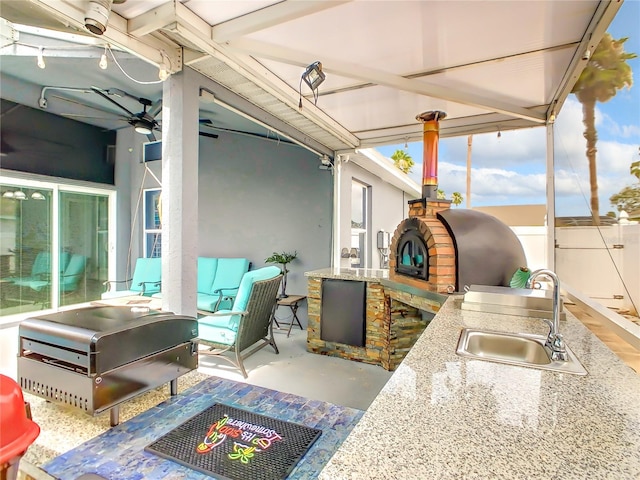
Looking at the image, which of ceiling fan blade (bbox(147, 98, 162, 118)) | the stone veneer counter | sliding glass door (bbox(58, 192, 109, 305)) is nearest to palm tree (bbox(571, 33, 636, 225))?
the stone veneer counter

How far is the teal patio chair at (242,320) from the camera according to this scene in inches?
135

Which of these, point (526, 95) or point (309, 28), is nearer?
point (309, 28)

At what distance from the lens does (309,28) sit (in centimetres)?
202

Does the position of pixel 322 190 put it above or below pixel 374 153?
below

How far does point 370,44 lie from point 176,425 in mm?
2430

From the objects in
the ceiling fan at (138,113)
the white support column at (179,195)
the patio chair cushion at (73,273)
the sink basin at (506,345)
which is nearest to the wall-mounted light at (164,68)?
the white support column at (179,195)

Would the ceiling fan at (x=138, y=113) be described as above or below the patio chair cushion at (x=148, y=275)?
above

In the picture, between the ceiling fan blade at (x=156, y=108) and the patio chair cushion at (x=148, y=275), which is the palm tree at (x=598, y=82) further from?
the patio chair cushion at (x=148, y=275)

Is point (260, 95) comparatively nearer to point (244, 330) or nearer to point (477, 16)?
point (477, 16)

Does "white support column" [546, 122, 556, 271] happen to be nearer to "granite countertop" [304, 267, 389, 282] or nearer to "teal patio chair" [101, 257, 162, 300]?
"granite countertop" [304, 267, 389, 282]

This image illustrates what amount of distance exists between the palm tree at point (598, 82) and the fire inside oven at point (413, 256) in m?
1.35

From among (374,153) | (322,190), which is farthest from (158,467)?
(374,153)

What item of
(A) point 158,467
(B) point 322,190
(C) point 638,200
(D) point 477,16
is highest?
(D) point 477,16

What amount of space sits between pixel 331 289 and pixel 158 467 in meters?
3.24
